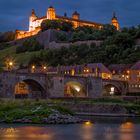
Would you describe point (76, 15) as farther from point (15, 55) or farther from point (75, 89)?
point (75, 89)

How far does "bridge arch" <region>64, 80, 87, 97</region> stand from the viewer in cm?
7788

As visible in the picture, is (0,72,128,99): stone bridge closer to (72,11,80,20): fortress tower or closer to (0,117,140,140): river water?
(0,117,140,140): river water

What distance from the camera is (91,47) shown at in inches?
4806

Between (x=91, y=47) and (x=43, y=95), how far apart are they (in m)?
52.5

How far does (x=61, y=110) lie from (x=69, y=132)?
1050 cm

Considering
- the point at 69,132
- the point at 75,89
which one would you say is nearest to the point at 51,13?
the point at 75,89

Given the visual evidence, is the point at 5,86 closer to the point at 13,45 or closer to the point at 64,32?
the point at 64,32

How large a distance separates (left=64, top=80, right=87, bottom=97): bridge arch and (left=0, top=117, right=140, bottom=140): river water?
34748mm

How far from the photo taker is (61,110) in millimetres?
46094

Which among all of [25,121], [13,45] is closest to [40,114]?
[25,121]

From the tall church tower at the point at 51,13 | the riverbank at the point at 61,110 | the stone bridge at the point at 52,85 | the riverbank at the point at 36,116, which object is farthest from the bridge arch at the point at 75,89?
the tall church tower at the point at 51,13

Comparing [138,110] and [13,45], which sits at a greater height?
[13,45]

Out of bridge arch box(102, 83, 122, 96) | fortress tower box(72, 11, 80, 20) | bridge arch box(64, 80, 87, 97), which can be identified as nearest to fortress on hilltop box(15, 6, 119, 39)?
fortress tower box(72, 11, 80, 20)

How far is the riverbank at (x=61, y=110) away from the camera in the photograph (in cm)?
4212
